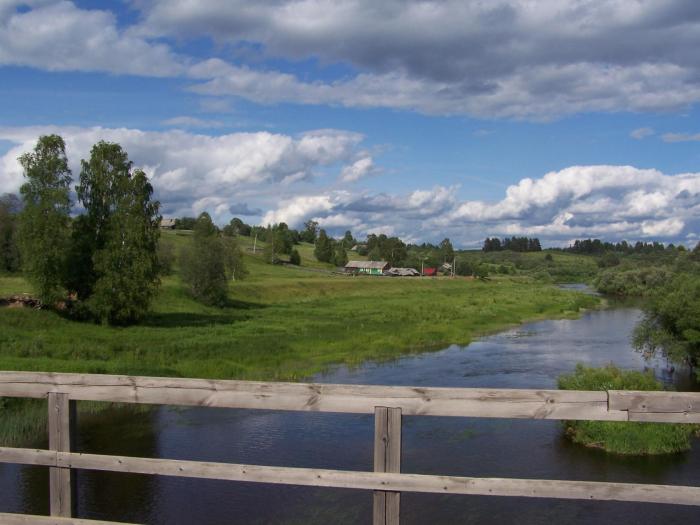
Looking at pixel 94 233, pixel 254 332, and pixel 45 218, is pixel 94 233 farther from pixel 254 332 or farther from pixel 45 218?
pixel 254 332

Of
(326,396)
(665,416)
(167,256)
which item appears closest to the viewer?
(665,416)

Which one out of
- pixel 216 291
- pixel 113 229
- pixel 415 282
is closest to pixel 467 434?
pixel 113 229

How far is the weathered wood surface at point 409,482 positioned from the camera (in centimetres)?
479

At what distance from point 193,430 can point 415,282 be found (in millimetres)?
85806

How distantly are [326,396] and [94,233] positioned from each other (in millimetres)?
40167

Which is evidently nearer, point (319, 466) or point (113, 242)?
point (319, 466)

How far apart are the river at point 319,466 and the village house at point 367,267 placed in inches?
4502

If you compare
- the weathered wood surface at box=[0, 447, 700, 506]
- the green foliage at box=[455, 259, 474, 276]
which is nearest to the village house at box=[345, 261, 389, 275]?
the green foliage at box=[455, 259, 474, 276]

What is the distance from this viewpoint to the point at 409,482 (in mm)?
4961

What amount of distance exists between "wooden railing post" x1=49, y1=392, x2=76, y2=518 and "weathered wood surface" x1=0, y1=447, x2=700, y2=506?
116mm

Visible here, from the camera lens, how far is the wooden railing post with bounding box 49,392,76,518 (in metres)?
5.54

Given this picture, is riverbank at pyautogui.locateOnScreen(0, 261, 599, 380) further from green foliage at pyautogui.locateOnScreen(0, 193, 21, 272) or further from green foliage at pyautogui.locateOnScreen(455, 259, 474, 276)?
green foliage at pyautogui.locateOnScreen(455, 259, 474, 276)

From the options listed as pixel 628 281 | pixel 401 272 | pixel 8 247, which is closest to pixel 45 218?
pixel 8 247

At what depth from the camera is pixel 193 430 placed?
18.7m
